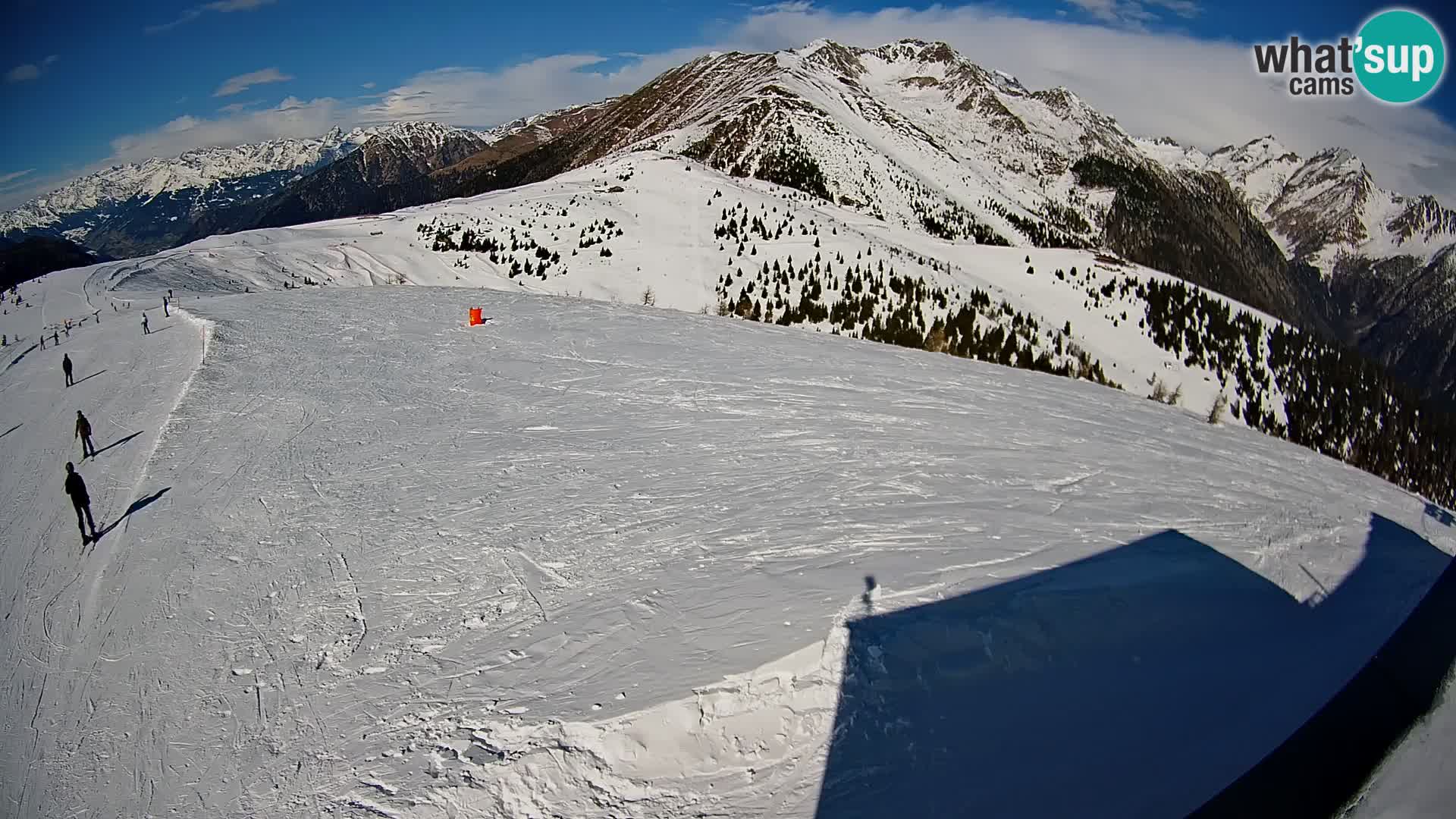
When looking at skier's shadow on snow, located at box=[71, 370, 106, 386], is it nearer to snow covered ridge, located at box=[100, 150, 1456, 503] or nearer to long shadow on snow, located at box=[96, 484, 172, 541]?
long shadow on snow, located at box=[96, 484, 172, 541]

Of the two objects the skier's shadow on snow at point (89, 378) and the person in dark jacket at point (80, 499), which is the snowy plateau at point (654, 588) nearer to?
the skier's shadow on snow at point (89, 378)

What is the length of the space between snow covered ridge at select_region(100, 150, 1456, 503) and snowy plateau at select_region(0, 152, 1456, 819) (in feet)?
40.9

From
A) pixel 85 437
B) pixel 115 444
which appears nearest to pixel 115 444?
pixel 115 444

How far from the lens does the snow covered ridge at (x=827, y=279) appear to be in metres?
27.0

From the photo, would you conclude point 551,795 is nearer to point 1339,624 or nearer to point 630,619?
point 630,619

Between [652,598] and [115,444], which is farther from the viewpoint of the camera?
[115,444]

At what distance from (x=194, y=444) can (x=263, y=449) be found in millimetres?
1196

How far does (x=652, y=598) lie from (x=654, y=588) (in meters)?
0.17

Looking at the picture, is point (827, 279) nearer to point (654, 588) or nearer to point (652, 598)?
point (654, 588)

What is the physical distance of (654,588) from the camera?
6484 millimetres

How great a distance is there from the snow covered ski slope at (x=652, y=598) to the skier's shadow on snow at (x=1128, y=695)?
0.03m

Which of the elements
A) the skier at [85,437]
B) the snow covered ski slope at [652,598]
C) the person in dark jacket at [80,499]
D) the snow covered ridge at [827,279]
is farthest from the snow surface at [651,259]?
the person in dark jacket at [80,499]

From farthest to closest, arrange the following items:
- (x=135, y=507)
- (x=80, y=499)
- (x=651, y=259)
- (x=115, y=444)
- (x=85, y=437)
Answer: (x=651, y=259) < (x=115, y=444) < (x=85, y=437) < (x=135, y=507) < (x=80, y=499)

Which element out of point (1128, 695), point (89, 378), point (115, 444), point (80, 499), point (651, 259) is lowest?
point (1128, 695)
